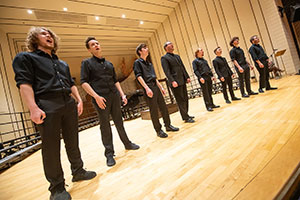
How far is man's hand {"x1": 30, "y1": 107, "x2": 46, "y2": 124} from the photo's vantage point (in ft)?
3.16

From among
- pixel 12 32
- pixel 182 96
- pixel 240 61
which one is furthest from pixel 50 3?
Answer: pixel 240 61

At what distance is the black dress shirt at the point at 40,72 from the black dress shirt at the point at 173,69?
5.02 feet

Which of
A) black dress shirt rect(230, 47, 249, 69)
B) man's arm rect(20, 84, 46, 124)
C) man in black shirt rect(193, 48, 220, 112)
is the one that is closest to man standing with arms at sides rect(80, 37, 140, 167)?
man's arm rect(20, 84, 46, 124)

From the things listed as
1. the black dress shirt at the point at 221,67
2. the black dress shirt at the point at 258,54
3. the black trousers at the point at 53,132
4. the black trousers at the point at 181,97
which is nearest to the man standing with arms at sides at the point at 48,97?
the black trousers at the point at 53,132

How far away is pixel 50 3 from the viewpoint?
17.6 feet

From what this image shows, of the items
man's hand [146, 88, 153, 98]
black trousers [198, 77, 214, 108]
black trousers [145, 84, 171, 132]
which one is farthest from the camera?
black trousers [198, 77, 214, 108]

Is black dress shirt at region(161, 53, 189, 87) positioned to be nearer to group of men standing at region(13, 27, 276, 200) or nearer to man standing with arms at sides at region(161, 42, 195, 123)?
man standing with arms at sides at region(161, 42, 195, 123)

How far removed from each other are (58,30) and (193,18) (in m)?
6.40

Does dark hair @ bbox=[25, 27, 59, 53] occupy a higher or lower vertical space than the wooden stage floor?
higher

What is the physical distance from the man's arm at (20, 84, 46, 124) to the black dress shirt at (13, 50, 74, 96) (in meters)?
0.04

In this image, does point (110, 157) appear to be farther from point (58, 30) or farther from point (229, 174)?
point (58, 30)

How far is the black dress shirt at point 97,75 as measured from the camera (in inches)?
63.7

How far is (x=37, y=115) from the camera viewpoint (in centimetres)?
97

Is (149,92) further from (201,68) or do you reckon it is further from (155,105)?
(201,68)
